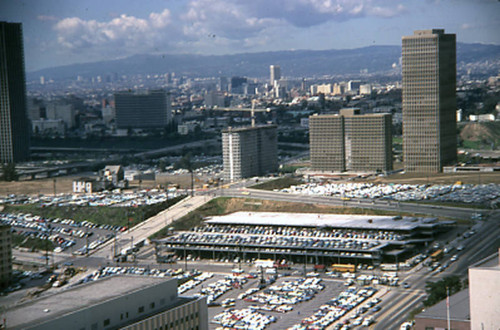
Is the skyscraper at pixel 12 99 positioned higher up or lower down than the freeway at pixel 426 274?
higher up

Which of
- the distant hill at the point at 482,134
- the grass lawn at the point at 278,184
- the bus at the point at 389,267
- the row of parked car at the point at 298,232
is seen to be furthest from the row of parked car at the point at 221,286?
the distant hill at the point at 482,134

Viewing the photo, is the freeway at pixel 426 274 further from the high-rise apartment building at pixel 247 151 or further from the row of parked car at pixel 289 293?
the high-rise apartment building at pixel 247 151

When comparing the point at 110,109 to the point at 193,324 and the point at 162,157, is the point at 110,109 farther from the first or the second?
the point at 193,324

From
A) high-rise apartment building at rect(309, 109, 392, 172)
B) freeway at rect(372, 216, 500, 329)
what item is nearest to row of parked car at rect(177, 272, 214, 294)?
freeway at rect(372, 216, 500, 329)

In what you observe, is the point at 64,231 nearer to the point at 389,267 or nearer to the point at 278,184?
the point at 278,184

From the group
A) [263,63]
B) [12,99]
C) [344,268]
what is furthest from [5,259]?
[263,63]

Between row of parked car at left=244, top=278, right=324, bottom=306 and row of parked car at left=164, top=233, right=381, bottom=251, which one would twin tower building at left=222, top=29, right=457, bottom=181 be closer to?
row of parked car at left=164, top=233, right=381, bottom=251

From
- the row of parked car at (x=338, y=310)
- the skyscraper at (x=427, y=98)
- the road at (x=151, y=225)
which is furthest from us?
the skyscraper at (x=427, y=98)
